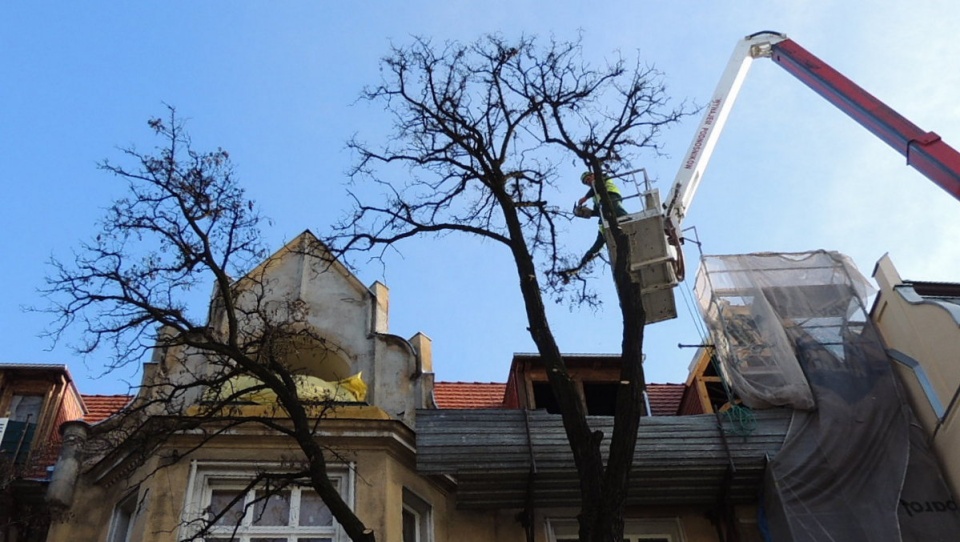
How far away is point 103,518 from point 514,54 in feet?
28.6

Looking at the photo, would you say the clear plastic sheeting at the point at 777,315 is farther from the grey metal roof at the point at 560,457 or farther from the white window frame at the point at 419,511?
the white window frame at the point at 419,511

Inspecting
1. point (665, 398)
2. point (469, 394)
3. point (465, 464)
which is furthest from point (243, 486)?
point (665, 398)

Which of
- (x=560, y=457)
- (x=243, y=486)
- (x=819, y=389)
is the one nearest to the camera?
(x=243, y=486)

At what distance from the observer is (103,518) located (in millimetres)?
13859

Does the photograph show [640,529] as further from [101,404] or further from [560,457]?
[101,404]

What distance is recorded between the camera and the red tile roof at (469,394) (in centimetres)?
1825

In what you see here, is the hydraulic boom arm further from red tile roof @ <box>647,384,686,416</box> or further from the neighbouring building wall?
red tile roof @ <box>647,384,686,416</box>

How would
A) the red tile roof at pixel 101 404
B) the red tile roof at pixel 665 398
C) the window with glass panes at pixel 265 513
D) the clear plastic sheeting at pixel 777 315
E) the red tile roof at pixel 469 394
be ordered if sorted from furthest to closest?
1. the red tile roof at pixel 665 398
2. the red tile roof at pixel 469 394
3. the red tile roof at pixel 101 404
4. the clear plastic sheeting at pixel 777 315
5. the window with glass panes at pixel 265 513

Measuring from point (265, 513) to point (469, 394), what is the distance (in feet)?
21.4

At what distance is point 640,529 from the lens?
47.6ft

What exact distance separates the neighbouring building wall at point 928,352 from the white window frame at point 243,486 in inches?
334

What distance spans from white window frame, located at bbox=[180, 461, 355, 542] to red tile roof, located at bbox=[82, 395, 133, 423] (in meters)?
5.38

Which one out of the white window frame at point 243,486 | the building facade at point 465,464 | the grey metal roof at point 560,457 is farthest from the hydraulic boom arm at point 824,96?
the white window frame at point 243,486

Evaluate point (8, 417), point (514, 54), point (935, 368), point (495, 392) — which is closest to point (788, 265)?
point (935, 368)
